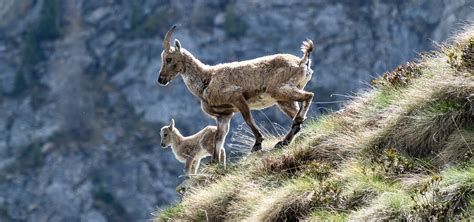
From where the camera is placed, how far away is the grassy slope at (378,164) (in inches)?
382

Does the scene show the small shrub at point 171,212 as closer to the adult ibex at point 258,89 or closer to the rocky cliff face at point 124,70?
the adult ibex at point 258,89

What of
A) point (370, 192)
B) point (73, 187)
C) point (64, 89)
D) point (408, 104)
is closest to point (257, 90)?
point (408, 104)

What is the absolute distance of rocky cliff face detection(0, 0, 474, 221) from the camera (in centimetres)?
16525

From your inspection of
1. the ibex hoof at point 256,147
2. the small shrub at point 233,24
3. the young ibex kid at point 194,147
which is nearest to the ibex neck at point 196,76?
the young ibex kid at point 194,147

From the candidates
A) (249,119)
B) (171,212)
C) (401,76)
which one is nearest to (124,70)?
(249,119)

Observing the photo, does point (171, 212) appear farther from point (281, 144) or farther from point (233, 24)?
point (233, 24)

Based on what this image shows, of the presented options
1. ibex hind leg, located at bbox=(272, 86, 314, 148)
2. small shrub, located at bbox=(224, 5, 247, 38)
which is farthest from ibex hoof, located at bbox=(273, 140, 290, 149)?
small shrub, located at bbox=(224, 5, 247, 38)

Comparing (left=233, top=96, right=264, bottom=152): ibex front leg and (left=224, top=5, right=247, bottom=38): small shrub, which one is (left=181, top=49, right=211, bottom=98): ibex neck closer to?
(left=233, top=96, right=264, bottom=152): ibex front leg

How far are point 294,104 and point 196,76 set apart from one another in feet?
5.67

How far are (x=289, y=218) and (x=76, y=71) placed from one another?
172607 mm

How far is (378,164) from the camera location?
10.8 metres

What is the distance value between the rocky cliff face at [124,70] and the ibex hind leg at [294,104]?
479 ft

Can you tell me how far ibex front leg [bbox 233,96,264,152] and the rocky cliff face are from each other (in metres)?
146

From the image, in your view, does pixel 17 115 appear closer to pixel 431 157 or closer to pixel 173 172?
pixel 173 172
